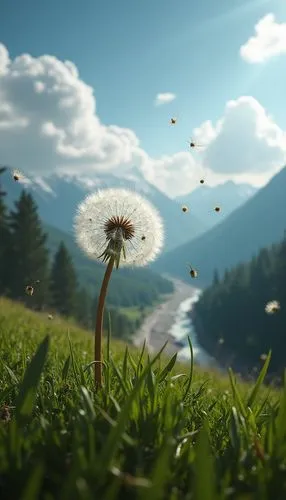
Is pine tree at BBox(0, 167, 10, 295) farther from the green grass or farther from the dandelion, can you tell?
the green grass

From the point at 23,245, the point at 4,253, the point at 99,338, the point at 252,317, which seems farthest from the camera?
the point at 252,317

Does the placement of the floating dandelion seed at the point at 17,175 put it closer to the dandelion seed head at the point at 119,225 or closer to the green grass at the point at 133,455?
the dandelion seed head at the point at 119,225

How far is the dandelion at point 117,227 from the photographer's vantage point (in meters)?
3.21

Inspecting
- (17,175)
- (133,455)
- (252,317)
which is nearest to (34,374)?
A: (133,455)

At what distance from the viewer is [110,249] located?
10.2ft

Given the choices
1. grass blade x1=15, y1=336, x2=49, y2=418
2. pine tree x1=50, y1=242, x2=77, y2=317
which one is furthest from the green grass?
pine tree x1=50, y1=242, x2=77, y2=317

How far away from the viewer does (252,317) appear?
108812 millimetres

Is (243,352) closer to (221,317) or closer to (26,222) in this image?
(221,317)

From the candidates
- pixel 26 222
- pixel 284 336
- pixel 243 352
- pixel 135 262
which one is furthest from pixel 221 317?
pixel 135 262

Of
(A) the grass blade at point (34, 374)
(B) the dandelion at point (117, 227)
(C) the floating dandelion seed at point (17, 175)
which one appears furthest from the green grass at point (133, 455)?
(C) the floating dandelion seed at point (17, 175)

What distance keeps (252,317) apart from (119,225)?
361 feet

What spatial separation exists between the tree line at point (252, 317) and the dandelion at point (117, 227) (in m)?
86.0

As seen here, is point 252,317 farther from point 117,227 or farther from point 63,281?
point 117,227

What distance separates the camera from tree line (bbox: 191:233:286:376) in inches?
3553
